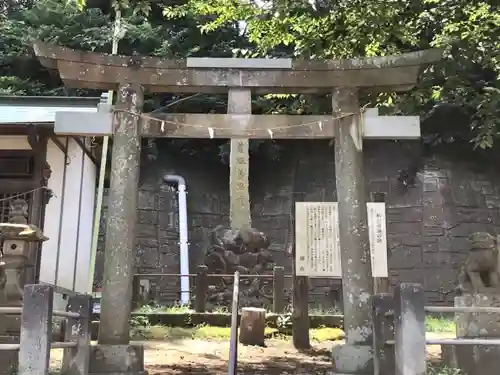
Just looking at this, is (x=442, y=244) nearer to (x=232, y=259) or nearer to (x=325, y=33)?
(x=232, y=259)

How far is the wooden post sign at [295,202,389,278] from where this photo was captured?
9094mm

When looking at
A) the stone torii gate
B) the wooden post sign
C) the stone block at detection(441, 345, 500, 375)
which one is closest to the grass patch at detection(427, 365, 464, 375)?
the stone block at detection(441, 345, 500, 375)

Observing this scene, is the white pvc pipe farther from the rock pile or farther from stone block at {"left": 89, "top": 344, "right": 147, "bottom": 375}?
stone block at {"left": 89, "top": 344, "right": 147, "bottom": 375}

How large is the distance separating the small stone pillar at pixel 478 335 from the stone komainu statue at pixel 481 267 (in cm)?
19

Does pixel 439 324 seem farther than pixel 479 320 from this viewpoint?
Yes

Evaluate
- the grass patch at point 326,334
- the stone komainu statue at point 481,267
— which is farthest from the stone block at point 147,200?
the stone komainu statue at point 481,267

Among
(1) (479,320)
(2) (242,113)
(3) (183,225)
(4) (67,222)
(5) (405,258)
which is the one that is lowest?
(1) (479,320)

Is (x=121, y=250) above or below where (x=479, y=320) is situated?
above

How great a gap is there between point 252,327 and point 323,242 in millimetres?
2303

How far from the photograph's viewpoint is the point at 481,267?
24.0ft

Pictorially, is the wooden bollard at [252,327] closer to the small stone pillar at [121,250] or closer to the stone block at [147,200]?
the small stone pillar at [121,250]

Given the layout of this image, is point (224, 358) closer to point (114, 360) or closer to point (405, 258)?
point (114, 360)

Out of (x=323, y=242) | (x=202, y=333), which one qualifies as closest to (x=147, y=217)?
(x=202, y=333)

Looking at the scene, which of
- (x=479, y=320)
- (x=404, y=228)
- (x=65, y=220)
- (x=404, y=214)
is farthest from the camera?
(x=404, y=214)
